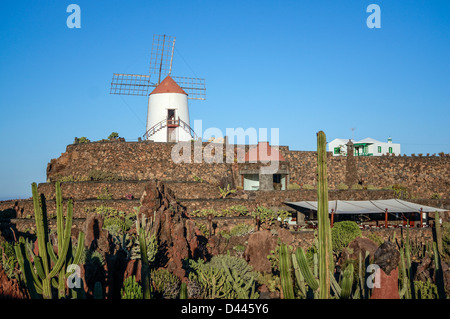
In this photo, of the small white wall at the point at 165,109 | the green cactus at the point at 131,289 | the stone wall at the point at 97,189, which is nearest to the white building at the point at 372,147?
the small white wall at the point at 165,109

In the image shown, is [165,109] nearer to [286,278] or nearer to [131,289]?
[131,289]

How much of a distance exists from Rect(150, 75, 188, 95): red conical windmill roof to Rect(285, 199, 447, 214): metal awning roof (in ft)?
46.0

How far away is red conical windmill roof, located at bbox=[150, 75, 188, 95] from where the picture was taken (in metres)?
37.4

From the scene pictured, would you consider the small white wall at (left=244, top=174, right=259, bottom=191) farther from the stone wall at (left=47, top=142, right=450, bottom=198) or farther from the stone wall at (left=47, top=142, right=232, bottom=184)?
the stone wall at (left=47, top=142, right=232, bottom=184)

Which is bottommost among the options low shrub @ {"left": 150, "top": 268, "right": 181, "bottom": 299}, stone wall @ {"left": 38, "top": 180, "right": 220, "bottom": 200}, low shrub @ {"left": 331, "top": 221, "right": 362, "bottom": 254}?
low shrub @ {"left": 150, "top": 268, "right": 181, "bottom": 299}

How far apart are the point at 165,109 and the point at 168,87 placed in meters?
2.07

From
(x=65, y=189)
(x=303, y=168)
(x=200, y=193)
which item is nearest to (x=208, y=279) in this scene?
(x=200, y=193)

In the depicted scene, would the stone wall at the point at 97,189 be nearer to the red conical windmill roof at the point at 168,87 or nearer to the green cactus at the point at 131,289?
the red conical windmill roof at the point at 168,87

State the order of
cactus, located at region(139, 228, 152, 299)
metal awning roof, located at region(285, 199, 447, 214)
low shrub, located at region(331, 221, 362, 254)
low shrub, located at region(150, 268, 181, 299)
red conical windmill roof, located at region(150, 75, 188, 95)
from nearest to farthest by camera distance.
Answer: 1. cactus, located at region(139, 228, 152, 299)
2. low shrub, located at region(150, 268, 181, 299)
3. low shrub, located at region(331, 221, 362, 254)
4. metal awning roof, located at region(285, 199, 447, 214)
5. red conical windmill roof, located at region(150, 75, 188, 95)

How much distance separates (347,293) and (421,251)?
17.3 meters

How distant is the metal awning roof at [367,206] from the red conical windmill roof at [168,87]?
14007 mm

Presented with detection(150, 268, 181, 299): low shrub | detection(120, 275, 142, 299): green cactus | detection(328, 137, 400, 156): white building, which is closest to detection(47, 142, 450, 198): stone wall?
detection(328, 137, 400, 156): white building

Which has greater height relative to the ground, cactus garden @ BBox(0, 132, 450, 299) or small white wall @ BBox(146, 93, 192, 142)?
small white wall @ BBox(146, 93, 192, 142)

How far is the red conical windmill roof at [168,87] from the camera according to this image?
37.4m
